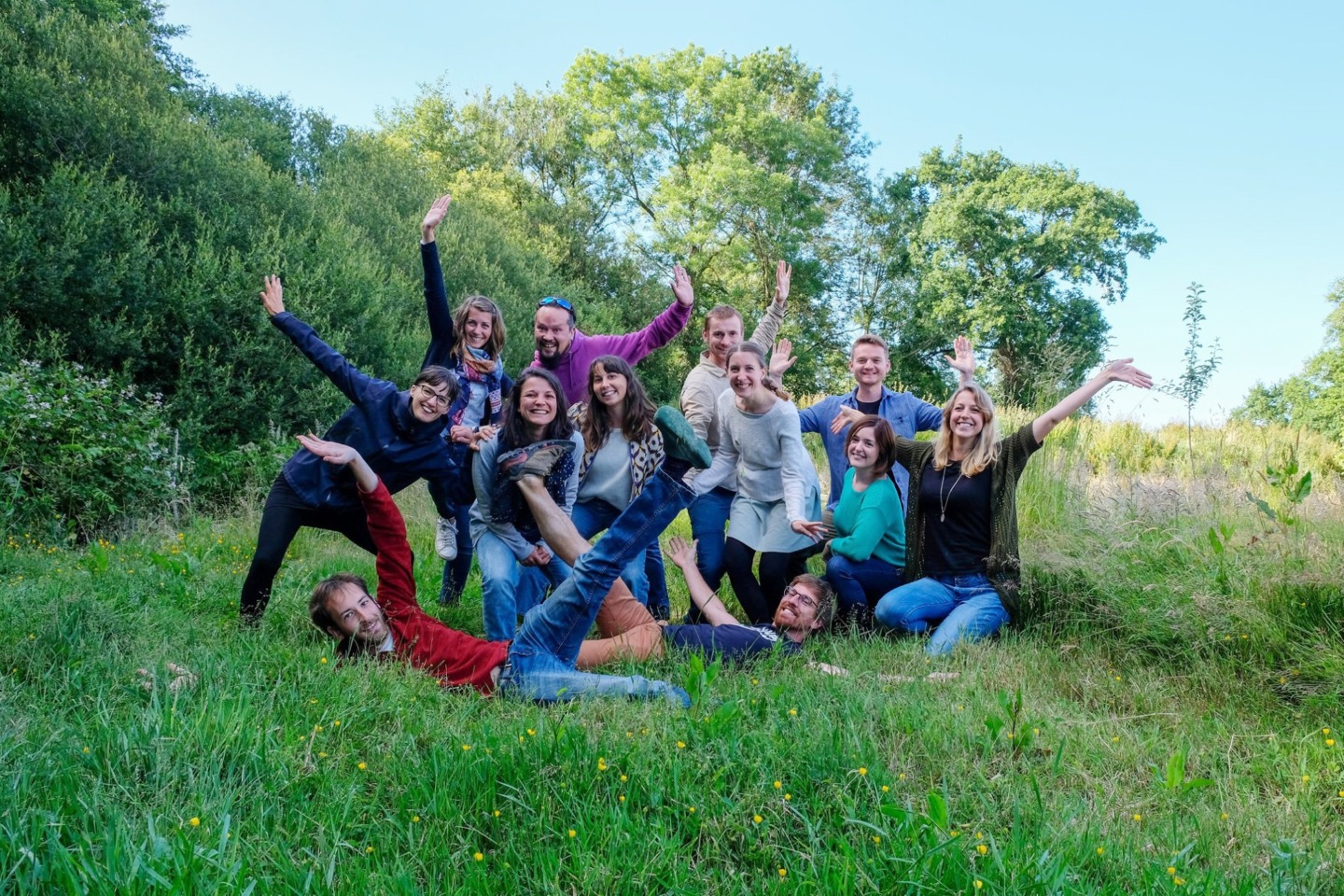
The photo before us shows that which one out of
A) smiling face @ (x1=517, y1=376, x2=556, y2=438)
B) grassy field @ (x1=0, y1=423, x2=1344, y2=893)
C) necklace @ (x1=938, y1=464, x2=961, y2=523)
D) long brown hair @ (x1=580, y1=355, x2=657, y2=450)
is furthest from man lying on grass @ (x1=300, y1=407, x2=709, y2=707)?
necklace @ (x1=938, y1=464, x2=961, y2=523)

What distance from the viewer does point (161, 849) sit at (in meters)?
2.45

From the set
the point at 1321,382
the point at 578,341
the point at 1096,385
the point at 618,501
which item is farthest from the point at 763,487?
the point at 1321,382

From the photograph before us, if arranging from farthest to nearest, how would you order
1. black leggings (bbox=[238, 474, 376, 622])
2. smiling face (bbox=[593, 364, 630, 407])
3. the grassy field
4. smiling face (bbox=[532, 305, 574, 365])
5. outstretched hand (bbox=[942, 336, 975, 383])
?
1. smiling face (bbox=[532, 305, 574, 365])
2. outstretched hand (bbox=[942, 336, 975, 383])
3. smiling face (bbox=[593, 364, 630, 407])
4. black leggings (bbox=[238, 474, 376, 622])
5. the grassy field

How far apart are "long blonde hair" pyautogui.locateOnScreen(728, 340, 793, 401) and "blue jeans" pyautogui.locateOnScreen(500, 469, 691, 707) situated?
210 cm

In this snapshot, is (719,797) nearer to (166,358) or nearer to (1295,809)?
(1295,809)

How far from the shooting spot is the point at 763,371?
236 inches

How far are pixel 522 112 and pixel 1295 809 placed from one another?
3663cm

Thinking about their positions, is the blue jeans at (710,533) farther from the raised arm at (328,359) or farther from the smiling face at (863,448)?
the raised arm at (328,359)

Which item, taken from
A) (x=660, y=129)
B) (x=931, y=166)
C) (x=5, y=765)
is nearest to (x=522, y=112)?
(x=660, y=129)

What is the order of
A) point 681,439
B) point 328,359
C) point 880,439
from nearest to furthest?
point 681,439 < point 328,359 < point 880,439

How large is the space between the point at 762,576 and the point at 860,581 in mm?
628

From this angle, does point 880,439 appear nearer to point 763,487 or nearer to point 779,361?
point 763,487

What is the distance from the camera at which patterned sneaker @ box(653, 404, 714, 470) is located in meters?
3.74

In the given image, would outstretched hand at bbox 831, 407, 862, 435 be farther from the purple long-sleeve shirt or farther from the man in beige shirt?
the purple long-sleeve shirt
